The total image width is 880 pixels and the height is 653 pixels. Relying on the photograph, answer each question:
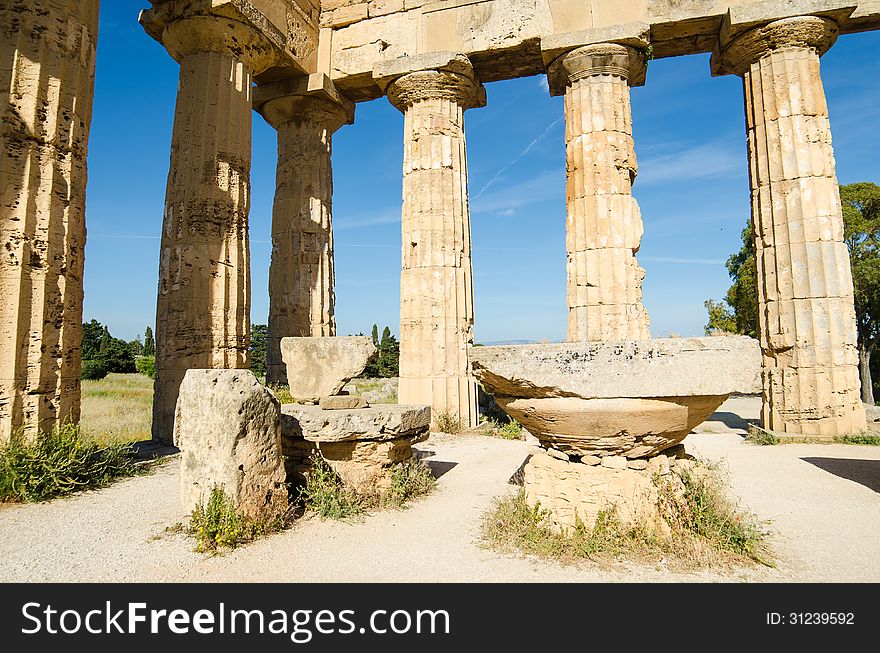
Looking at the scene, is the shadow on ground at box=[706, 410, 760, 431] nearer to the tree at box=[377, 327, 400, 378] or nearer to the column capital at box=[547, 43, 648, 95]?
the column capital at box=[547, 43, 648, 95]

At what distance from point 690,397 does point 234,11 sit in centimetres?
943

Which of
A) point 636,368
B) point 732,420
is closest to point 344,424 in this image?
point 636,368

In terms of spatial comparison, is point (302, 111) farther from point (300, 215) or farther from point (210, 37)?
point (210, 37)

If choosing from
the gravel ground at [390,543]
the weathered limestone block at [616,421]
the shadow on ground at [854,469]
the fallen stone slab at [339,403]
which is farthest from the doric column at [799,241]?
the fallen stone slab at [339,403]

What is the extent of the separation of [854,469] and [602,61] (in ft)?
27.1

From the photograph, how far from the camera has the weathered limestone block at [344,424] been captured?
16.9ft

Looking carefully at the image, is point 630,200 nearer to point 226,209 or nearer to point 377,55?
point 377,55

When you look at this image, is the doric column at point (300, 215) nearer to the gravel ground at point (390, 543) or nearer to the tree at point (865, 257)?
the gravel ground at point (390, 543)

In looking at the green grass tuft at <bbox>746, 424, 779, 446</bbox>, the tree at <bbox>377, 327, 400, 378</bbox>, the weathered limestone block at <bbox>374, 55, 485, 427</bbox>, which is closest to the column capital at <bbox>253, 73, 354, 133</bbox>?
the weathered limestone block at <bbox>374, 55, 485, 427</bbox>

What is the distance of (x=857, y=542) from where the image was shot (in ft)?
13.7

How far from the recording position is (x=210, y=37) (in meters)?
9.20

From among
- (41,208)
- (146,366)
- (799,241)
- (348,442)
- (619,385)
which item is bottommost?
(348,442)

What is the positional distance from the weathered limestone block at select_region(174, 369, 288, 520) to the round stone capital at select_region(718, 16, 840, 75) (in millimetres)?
11061
